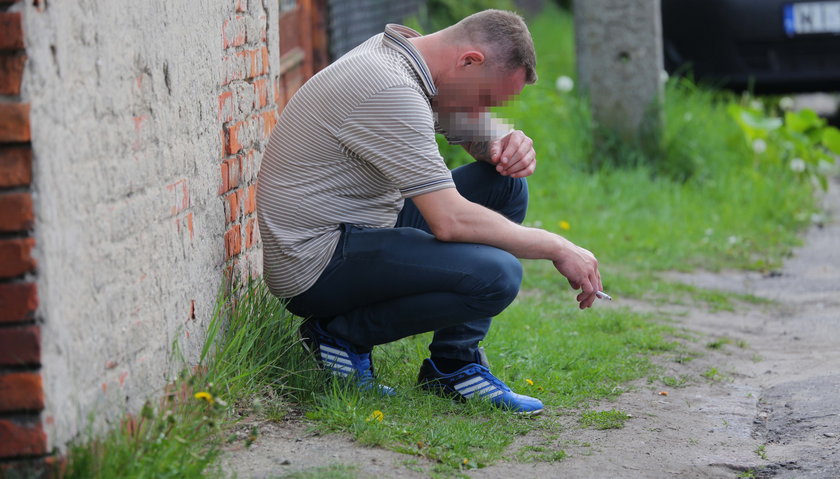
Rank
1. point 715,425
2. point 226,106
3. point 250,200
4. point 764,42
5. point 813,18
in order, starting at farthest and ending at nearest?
point 764,42, point 813,18, point 250,200, point 715,425, point 226,106

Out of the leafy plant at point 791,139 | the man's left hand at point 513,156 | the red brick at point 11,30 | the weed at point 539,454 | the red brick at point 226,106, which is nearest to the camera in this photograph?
the red brick at point 11,30

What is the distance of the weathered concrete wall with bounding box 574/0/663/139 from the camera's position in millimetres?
6656

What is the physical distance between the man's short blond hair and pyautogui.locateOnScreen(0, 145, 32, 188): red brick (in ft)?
4.38

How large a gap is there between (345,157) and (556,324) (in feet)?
4.95

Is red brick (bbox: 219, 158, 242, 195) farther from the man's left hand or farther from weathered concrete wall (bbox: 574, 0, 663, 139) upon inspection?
weathered concrete wall (bbox: 574, 0, 663, 139)

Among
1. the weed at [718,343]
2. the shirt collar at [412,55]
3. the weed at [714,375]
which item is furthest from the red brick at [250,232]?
the weed at [718,343]

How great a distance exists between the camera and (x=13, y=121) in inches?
75.7

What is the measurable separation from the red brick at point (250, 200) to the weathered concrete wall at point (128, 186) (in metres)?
0.06

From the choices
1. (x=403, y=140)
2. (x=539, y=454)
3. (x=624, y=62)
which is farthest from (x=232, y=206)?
(x=624, y=62)

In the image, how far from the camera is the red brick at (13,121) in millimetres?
1918

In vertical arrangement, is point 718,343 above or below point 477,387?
below

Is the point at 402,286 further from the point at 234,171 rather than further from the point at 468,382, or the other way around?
the point at 234,171

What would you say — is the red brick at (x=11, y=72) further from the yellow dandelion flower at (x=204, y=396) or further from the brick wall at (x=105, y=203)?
the yellow dandelion flower at (x=204, y=396)

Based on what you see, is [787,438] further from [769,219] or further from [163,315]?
[769,219]
